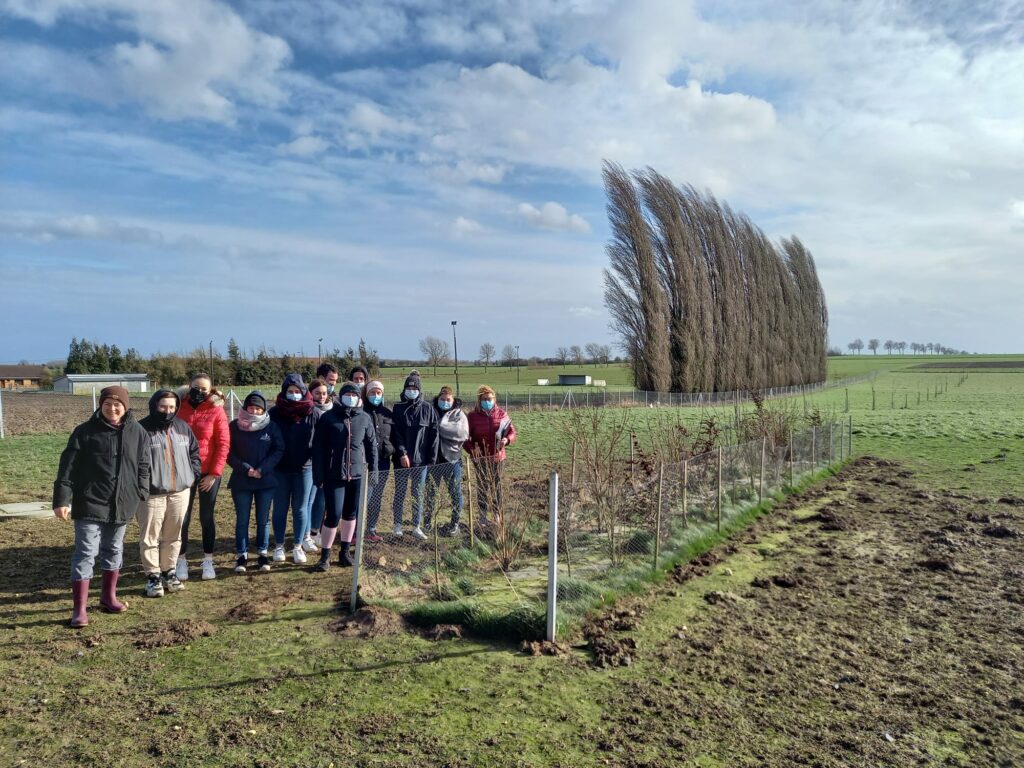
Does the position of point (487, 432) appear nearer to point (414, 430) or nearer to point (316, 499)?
point (414, 430)

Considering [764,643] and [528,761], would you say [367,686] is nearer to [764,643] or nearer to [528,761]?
[528,761]

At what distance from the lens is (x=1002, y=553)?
22.9 feet

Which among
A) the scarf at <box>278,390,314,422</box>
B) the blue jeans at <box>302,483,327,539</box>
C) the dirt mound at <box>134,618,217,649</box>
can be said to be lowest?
the dirt mound at <box>134,618,217,649</box>

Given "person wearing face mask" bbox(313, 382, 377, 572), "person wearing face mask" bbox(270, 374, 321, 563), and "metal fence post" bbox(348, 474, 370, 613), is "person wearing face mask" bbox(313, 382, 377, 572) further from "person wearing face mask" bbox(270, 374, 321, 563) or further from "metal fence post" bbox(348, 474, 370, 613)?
"metal fence post" bbox(348, 474, 370, 613)

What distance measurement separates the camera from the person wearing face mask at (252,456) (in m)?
5.83

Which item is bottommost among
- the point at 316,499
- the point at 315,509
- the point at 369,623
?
the point at 369,623

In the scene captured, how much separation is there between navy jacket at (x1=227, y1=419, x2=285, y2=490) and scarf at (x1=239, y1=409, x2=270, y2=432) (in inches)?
1.0

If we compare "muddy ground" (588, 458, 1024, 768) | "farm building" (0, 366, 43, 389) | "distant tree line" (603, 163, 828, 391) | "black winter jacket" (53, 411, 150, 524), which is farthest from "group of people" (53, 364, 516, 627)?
"farm building" (0, 366, 43, 389)

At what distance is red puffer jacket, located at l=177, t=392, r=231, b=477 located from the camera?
18.7 ft

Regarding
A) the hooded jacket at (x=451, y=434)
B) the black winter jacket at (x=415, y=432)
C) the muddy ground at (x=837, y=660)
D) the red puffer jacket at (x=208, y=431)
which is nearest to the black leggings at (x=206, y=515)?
the red puffer jacket at (x=208, y=431)

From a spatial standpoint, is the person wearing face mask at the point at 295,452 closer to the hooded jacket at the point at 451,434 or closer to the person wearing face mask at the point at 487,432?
the hooded jacket at the point at 451,434

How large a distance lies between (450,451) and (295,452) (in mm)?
1664

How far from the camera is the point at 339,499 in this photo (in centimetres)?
610

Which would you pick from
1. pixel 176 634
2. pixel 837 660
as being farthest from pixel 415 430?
pixel 837 660
